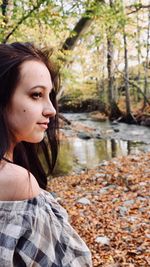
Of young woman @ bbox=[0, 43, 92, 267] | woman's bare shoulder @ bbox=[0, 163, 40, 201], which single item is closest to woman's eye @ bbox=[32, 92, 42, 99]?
young woman @ bbox=[0, 43, 92, 267]

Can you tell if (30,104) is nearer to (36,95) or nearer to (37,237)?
(36,95)

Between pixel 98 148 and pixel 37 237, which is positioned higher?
pixel 37 237

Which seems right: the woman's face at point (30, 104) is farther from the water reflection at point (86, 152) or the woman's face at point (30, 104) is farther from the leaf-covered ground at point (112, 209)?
the water reflection at point (86, 152)

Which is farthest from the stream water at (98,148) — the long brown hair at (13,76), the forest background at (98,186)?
the long brown hair at (13,76)

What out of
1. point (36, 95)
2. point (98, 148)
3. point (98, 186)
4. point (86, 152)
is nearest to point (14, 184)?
point (36, 95)

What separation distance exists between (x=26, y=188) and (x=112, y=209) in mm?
4652

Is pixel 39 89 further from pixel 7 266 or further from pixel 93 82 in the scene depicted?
pixel 93 82

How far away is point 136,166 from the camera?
9242 mm

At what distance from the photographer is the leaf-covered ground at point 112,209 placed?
13.5 ft

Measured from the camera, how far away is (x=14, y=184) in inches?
50.6

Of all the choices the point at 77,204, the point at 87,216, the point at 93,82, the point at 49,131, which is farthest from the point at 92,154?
the point at 93,82

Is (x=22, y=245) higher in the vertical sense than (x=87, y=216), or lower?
higher

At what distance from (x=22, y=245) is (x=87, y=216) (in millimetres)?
4305

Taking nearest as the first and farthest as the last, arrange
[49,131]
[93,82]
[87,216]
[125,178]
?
1. [49,131]
2. [87,216]
3. [125,178]
4. [93,82]
